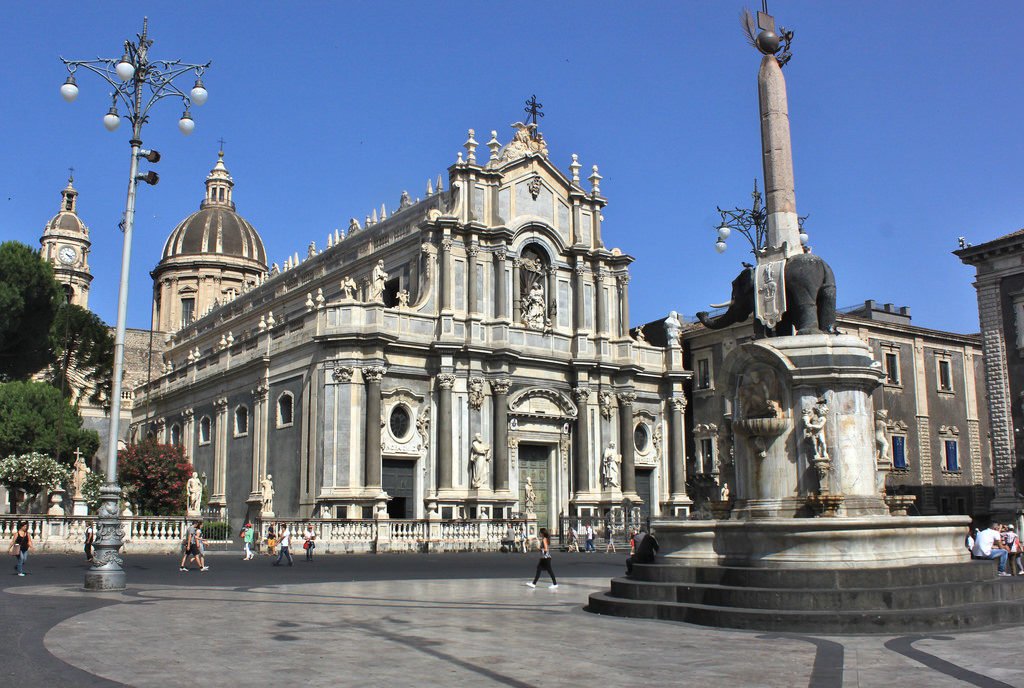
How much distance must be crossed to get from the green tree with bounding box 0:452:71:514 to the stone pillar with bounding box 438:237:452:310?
19100mm

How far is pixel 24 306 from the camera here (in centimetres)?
4575

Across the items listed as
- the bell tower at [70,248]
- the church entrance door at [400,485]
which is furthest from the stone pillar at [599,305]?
the bell tower at [70,248]

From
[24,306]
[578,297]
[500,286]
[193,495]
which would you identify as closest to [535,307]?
[578,297]

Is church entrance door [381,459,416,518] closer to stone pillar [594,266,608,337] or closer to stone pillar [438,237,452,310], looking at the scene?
stone pillar [438,237,452,310]

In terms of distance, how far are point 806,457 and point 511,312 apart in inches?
1199

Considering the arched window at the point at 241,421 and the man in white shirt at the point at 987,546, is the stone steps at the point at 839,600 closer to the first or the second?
the man in white shirt at the point at 987,546

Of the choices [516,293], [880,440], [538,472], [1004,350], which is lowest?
[880,440]

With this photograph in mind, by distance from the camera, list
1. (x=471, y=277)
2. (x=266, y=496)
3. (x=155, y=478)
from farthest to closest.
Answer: (x=155, y=478) < (x=471, y=277) < (x=266, y=496)

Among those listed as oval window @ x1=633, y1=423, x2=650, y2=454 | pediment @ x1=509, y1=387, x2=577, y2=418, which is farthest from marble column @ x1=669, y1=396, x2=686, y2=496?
pediment @ x1=509, y1=387, x2=577, y2=418

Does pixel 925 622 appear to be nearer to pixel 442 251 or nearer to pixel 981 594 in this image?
pixel 981 594

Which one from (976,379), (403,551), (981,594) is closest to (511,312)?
(403,551)

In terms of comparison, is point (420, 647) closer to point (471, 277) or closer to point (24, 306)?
point (471, 277)

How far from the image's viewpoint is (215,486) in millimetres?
47406

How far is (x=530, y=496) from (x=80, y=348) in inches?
1167
